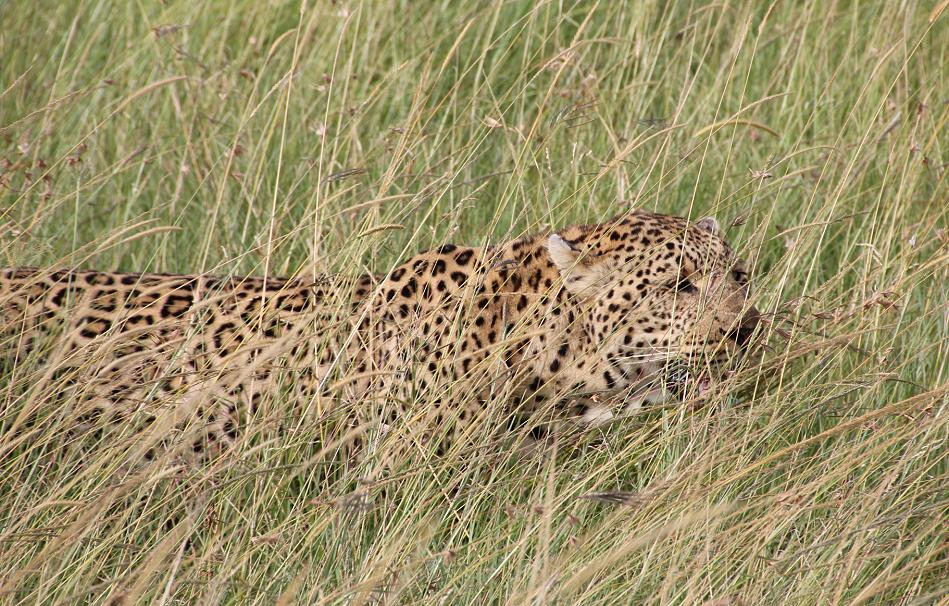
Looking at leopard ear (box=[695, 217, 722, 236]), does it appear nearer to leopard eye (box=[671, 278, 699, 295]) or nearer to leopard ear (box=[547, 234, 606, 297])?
leopard eye (box=[671, 278, 699, 295])

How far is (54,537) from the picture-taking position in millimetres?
3504

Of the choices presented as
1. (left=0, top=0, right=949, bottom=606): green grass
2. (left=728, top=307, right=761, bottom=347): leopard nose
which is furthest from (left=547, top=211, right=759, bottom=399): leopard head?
(left=0, top=0, right=949, bottom=606): green grass

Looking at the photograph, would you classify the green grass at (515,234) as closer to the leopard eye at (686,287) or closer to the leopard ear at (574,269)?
the leopard ear at (574,269)

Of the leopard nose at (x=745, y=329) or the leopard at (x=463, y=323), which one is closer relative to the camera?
the leopard at (x=463, y=323)

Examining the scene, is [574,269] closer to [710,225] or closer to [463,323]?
[463,323]

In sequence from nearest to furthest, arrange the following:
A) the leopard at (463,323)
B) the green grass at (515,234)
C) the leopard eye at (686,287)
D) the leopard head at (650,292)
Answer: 1. the green grass at (515,234)
2. the leopard at (463,323)
3. the leopard head at (650,292)
4. the leopard eye at (686,287)

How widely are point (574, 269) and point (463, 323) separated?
51cm

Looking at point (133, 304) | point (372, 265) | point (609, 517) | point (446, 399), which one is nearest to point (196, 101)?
point (133, 304)

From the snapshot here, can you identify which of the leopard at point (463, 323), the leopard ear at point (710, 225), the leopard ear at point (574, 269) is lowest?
the leopard at point (463, 323)

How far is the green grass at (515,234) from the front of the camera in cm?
371

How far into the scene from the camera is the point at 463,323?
468 centimetres

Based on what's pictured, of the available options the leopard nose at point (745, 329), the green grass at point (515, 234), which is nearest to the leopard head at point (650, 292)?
the leopard nose at point (745, 329)

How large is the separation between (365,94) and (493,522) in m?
3.51

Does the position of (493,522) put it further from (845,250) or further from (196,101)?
(196,101)
